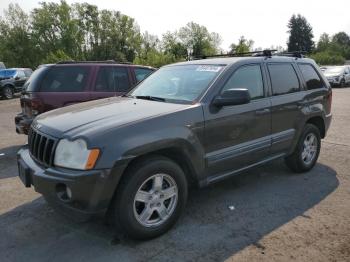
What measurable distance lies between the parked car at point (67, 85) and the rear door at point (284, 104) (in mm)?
2696

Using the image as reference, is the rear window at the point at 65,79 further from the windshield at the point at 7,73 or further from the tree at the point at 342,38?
the tree at the point at 342,38

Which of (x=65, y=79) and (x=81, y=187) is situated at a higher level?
(x=65, y=79)

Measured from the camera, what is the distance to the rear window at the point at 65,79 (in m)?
7.01

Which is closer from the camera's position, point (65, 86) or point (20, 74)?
point (65, 86)

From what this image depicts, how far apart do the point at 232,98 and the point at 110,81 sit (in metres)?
4.31

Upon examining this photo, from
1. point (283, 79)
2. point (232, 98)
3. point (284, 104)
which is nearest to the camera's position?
point (232, 98)

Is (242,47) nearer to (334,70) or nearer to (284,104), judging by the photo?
(334,70)

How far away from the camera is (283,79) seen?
5.06 meters

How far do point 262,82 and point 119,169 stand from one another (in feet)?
7.90

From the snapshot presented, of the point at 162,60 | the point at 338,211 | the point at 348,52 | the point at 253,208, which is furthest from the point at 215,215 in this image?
the point at 348,52

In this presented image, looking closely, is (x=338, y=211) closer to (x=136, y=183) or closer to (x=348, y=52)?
(x=136, y=183)

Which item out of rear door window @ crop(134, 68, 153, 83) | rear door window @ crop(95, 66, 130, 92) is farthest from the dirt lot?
rear door window @ crop(134, 68, 153, 83)

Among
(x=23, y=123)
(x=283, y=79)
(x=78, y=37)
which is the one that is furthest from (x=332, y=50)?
(x=23, y=123)

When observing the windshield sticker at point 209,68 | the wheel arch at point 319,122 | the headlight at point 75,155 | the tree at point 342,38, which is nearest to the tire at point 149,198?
the headlight at point 75,155
